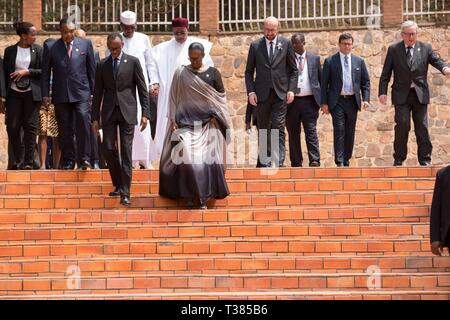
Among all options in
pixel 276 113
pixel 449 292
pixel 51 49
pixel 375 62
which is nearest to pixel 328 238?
pixel 449 292

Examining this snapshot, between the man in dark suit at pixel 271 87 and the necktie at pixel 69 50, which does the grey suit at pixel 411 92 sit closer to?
the man in dark suit at pixel 271 87

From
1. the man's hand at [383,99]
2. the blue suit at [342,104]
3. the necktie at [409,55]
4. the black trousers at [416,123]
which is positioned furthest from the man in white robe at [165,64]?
the black trousers at [416,123]

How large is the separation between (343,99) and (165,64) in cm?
235

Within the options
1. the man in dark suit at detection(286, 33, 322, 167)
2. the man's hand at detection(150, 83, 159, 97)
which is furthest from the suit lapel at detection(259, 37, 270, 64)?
the man's hand at detection(150, 83, 159, 97)

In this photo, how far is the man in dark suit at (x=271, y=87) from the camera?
62.3 ft

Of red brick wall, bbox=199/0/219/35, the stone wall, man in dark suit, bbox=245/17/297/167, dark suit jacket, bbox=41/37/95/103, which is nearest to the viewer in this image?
dark suit jacket, bbox=41/37/95/103

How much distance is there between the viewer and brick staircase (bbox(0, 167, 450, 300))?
14695 millimetres

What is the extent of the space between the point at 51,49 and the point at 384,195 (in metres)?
4.66

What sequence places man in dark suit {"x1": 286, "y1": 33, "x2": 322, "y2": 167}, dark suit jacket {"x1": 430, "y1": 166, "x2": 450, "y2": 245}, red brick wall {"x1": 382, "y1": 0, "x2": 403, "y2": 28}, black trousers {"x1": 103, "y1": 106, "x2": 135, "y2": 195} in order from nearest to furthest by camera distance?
1. dark suit jacket {"x1": 430, "y1": 166, "x2": 450, "y2": 245}
2. black trousers {"x1": 103, "y1": 106, "x2": 135, "y2": 195}
3. man in dark suit {"x1": 286, "y1": 33, "x2": 322, "y2": 167}
4. red brick wall {"x1": 382, "y1": 0, "x2": 403, "y2": 28}

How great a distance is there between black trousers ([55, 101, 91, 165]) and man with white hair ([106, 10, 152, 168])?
1.20m

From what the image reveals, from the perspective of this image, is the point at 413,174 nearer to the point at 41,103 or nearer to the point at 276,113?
the point at 276,113

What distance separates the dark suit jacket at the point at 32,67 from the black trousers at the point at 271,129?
279 cm

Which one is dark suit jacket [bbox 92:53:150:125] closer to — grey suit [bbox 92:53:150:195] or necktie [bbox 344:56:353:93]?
grey suit [bbox 92:53:150:195]

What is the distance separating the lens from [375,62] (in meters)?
25.9
